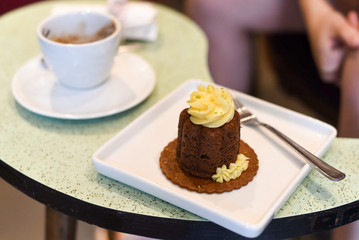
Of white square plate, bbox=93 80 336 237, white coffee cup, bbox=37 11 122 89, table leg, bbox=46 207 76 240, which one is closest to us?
white square plate, bbox=93 80 336 237

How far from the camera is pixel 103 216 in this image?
0.60 metres

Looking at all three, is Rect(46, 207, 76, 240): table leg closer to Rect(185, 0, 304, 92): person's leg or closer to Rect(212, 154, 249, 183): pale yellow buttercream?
Rect(212, 154, 249, 183): pale yellow buttercream

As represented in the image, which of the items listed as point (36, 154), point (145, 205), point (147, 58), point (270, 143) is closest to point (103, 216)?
point (145, 205)

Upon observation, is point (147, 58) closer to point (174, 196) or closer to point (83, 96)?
point (83, 96)

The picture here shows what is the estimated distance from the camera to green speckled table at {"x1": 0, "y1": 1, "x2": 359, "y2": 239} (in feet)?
1.91

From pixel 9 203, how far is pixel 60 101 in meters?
0.52

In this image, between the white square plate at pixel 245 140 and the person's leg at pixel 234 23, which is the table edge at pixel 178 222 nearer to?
the white square plate at pixel 245 140

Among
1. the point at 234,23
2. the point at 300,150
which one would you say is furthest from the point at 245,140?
the point at 234,23

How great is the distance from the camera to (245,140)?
698mm

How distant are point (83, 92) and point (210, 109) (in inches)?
13.2

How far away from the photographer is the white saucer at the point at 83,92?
0.77 m

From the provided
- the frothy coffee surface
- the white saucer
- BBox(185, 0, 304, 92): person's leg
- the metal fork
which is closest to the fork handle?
the metal fork

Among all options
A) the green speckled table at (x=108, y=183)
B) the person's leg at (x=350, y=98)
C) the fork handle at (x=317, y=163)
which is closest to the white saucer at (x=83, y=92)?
the green speckled table at (x=108, y=183)

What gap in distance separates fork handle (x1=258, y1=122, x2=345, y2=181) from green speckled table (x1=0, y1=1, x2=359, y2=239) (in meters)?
0.04
